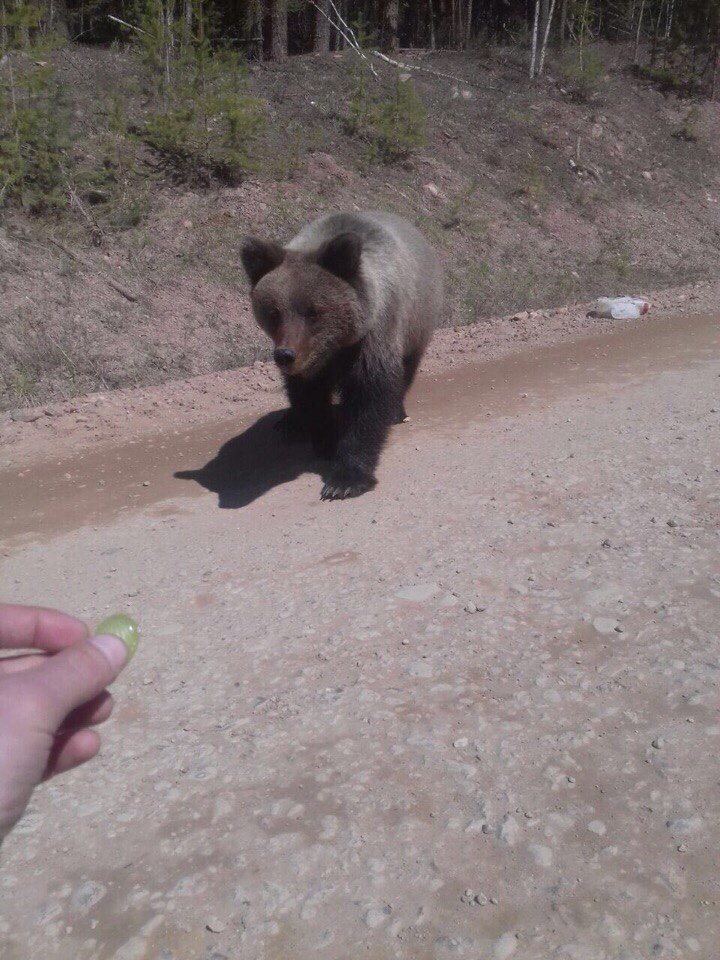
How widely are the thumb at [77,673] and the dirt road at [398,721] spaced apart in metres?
0.97

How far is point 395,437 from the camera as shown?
255 inches

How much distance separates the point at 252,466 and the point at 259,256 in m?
1.57

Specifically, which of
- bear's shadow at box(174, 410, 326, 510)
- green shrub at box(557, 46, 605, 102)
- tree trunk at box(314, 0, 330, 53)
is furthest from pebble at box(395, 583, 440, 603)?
green shrub at box(557, 46, 605, 102)

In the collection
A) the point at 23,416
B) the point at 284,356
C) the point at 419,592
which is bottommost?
the point at 23,416

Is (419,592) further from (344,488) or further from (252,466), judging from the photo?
(252,466)

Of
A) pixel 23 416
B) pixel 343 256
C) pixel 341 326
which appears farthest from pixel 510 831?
pixel 23 416

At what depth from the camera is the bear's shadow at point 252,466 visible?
558 centimetres

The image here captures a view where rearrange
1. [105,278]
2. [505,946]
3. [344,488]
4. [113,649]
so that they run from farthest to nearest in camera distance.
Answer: [105,278], [344,488], [505,946], [113,649]

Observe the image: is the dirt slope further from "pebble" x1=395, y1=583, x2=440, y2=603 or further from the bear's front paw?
"pebble" x1=395, y1=583, x2=440, y2=603

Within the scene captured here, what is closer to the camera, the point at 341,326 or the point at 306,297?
the point at 306,297

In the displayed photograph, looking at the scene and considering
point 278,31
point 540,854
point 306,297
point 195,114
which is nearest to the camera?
point 540,854

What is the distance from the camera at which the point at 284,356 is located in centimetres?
512

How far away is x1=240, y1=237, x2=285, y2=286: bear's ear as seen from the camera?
5340 mm

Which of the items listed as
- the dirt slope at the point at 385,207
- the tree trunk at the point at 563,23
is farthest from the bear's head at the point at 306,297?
the tree trunk at the point at 563,23
